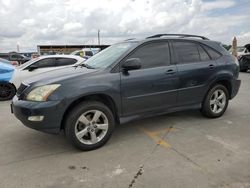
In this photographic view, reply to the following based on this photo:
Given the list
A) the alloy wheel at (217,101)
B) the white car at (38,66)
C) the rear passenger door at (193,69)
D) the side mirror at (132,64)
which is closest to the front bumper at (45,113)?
the side mirror at (132,64)

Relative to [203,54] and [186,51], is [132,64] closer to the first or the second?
[186,51]

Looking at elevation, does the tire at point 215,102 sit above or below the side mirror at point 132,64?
below

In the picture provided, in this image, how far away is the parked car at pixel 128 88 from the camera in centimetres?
403

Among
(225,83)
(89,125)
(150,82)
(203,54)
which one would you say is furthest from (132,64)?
(225,83)

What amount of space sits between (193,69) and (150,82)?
3.47 ft

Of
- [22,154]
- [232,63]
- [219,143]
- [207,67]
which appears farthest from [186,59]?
[22,154]

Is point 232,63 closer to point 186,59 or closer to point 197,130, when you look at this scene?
point 186,59

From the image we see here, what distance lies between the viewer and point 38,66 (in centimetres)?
938

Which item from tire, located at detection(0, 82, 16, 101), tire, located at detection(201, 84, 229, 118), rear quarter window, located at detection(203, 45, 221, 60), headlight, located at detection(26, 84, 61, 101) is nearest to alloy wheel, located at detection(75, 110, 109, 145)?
headlight, located at detection(26, 84, 61, 101)

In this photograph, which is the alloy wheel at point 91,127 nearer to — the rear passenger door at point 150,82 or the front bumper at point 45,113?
the front bumper at point 45,113

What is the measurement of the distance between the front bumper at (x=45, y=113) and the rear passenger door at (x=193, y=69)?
2.26m

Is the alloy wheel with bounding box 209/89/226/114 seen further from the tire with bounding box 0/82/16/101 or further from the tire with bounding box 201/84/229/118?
the tire with bounding box 0/82/16/101

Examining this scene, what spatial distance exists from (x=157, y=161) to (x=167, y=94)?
147cm

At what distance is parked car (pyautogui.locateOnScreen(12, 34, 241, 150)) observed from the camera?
4027 millimetres
